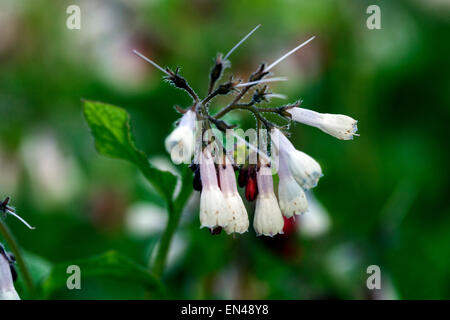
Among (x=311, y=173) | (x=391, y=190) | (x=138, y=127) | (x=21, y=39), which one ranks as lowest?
(x=311, y=173)

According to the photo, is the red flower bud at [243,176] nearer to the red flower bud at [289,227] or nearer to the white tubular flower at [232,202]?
the white tubular flower at [232,202]

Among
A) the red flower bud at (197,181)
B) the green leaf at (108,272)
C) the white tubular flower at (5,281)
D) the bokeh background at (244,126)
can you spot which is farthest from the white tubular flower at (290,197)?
the bokeh background at (244,126)

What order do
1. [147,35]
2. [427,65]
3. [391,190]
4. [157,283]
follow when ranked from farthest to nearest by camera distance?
[147,35] → [427,65] → [391,190] → [157,283]

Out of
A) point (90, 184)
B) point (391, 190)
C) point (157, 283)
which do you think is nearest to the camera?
point (157, 283)

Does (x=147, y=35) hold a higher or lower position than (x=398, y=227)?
higher

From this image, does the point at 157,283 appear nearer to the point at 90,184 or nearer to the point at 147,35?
the point at 90,184

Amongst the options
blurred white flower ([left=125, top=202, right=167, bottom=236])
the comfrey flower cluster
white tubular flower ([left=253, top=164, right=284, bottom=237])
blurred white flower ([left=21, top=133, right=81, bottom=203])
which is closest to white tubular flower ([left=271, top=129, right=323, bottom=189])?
the comfrey flower cluster

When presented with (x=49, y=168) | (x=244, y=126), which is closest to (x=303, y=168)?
(x=244, y=126)

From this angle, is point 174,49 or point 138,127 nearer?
point 138,127
